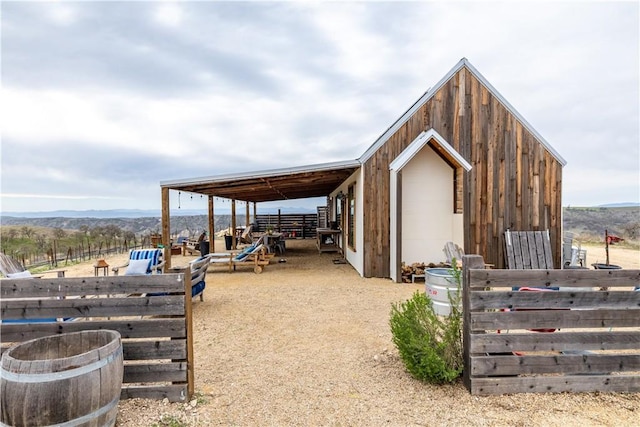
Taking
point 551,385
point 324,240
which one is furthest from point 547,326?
point 324,240

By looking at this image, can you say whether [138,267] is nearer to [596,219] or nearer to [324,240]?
[324,240]

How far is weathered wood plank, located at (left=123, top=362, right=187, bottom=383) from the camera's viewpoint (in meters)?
2.74

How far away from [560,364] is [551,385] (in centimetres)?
19

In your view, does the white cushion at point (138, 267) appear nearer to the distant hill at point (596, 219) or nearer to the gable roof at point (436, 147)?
the gable roof at point (436, 147)

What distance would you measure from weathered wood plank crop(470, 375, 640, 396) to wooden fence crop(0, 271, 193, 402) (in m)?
2.47

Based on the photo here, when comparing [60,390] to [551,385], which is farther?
[551,385]

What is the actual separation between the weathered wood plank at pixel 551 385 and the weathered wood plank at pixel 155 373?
8.02 ft

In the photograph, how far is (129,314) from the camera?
2.71 m

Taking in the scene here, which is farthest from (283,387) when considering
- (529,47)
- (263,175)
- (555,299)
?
(529,47)

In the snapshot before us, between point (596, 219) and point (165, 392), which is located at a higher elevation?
point (596, 219)

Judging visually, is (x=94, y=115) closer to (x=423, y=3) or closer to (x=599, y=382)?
(x=423, y=3)

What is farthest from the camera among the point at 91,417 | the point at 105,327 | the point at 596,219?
the point at 596,219

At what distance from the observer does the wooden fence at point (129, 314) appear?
263 centimetres

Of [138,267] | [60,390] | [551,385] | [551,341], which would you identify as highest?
[138,267]
